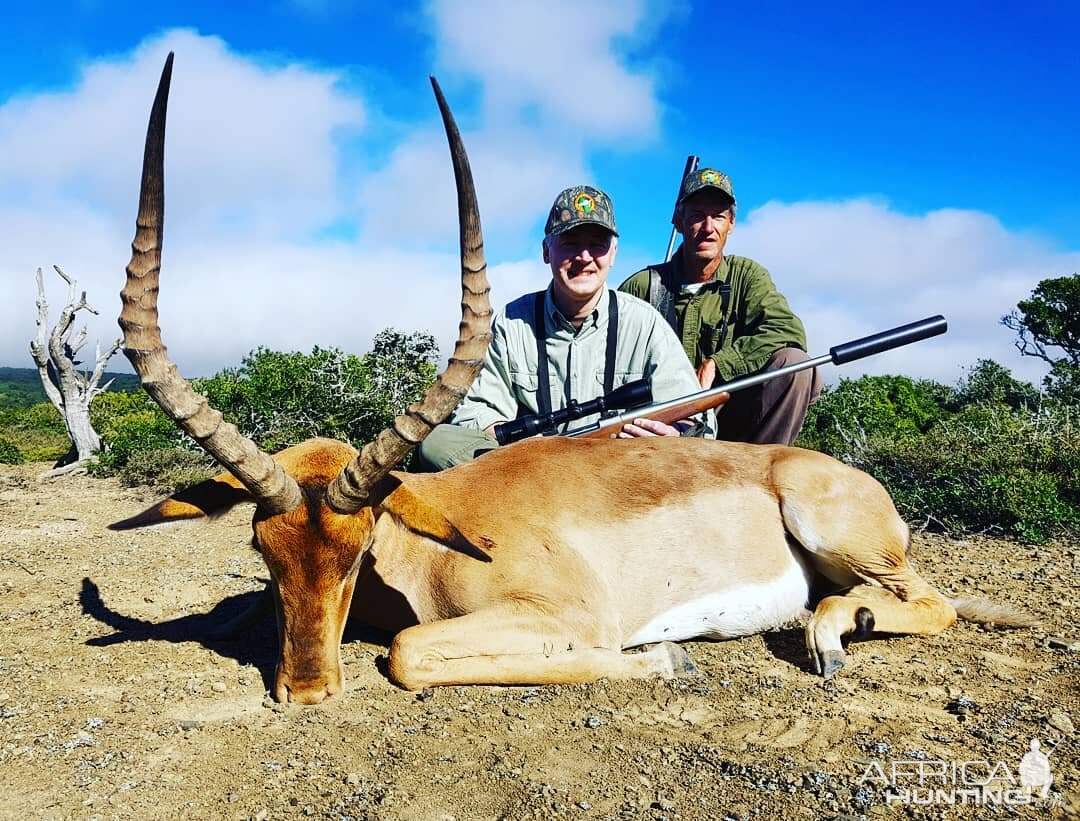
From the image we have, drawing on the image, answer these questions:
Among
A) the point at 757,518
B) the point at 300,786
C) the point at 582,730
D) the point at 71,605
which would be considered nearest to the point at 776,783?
the point at 582,730

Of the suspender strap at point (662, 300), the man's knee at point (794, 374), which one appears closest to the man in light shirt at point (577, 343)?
the man's knee at point (794, 374)

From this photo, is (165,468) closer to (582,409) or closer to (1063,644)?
(582,409)

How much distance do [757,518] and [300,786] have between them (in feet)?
10.4

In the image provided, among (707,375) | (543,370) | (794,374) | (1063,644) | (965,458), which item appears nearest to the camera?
(1063,644)

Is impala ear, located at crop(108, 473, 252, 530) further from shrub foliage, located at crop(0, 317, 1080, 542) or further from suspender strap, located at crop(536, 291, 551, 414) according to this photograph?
shrub foliage, located at crop(0, 317, 1080, 542)

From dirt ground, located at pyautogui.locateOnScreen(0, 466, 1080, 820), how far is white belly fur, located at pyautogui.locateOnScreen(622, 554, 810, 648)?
111mm

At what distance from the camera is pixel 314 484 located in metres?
4.18

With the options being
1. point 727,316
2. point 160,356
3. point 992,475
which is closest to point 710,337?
point 727,316

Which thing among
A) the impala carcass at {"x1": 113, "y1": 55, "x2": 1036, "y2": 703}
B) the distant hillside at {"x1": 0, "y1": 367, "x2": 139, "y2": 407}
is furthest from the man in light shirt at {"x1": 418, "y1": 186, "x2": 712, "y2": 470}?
the distant hillside at {"x1": 0, "y1": 367, "x2": 139, "y2": 407}

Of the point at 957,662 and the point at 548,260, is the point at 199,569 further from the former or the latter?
the point at 957,662

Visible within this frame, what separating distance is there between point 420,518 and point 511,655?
87 centimetres

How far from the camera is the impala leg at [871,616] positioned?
457 cm

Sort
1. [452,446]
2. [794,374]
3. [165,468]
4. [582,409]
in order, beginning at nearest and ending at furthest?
1. [582,409]
2. [452,446]
3. [794,374]
4. [165,468]

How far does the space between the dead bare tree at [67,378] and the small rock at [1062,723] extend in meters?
15.3
